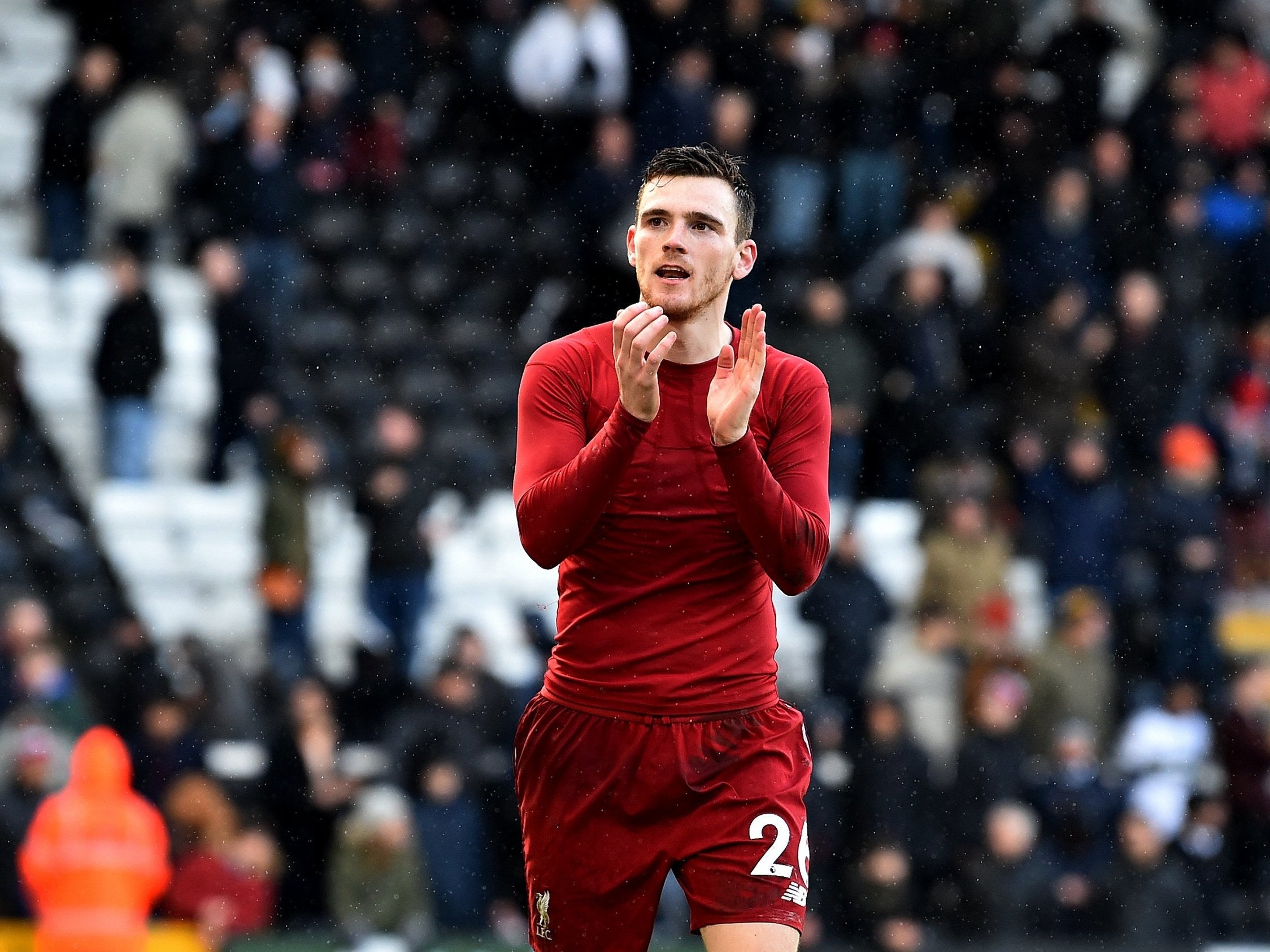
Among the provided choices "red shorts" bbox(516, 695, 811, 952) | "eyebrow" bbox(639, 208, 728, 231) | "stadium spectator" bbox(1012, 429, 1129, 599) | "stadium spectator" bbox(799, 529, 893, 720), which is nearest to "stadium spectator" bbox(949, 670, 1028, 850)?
"stadium spectator" bbox(799, 529, 893, 720)

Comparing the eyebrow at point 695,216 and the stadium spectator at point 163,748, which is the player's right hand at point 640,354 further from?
the stadium spectator at point 163,748

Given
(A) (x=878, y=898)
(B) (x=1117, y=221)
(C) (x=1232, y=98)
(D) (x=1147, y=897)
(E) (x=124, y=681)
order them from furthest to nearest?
(C) (x=1232, y=98) → (B) (x=1117, y=221) → (D) (x=1147, y=897) → (E) (x=124, y=681) → (A) (x=878, y=898)

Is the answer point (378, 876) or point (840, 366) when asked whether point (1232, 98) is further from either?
point (378, 876)

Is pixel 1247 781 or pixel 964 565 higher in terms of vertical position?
pixel 964 565

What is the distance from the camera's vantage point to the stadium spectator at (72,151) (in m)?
15.0

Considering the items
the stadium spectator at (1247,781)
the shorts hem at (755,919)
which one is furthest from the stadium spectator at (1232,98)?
the shorts hem at (755,919)

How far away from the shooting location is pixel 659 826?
5.26m

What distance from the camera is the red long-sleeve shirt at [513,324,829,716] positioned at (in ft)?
17.2

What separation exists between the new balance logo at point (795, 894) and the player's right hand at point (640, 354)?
1235 mm

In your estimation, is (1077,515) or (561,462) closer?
(561,462)

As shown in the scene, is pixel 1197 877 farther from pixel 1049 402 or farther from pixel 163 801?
pixel 163 801

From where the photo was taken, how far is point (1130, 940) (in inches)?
496

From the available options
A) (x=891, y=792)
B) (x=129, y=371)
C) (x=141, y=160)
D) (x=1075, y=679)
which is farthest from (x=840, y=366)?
(x=141, y=160)

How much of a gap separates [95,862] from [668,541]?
20.3 ft
